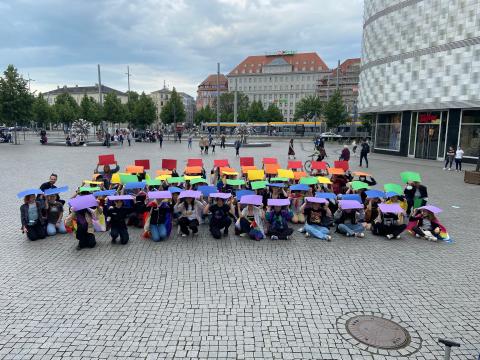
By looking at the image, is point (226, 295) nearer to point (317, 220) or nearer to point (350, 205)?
point (317, 220)

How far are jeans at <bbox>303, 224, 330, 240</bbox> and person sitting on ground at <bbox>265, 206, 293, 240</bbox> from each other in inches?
20.9

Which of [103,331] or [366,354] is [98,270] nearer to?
[103,331]

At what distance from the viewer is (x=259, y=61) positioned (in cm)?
14512

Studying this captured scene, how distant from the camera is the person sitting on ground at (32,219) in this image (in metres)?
8.99

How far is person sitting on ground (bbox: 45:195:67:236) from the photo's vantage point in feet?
31.0

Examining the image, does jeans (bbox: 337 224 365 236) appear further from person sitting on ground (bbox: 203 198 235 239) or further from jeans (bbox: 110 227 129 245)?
jeans (bbox: 110 227 129 245)

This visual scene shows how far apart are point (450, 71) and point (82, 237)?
2943cm

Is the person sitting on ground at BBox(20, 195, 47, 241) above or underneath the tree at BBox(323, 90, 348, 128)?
underneath

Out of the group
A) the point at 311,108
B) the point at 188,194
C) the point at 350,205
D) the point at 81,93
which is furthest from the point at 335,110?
A: the point at 81,93

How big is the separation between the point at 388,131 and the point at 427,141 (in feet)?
16.1

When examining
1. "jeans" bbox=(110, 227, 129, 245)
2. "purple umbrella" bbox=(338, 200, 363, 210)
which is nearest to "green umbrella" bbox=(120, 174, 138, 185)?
"jeans" bbox=(110, 227, 129, 245)

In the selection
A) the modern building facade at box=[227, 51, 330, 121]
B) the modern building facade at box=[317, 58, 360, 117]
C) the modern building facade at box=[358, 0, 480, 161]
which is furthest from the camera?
the modern building facade at box=[227, 51, 330, 121]

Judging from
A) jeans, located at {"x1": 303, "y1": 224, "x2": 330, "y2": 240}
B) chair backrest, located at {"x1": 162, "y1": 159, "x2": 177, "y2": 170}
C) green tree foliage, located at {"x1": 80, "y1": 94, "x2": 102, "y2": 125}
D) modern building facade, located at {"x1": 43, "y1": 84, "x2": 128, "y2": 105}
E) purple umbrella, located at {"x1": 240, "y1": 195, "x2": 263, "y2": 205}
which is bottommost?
jeans, located at {"x1": 303, "y1": 224, "x2": 330, "y2": 240}

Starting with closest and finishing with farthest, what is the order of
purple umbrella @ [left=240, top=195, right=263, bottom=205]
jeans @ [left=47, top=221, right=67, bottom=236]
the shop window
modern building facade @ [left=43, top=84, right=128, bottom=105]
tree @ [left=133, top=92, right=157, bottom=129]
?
purple umbrella @ [left=240, top=195, right=263, bottom=205], jeans @ [left=47, top=221, right=67, bottom=236], the shop window, tree @ [left=133, top=92, right=157, bottom=129], modern building facade @ [left=43, top=84, right=128, bottom=105]
